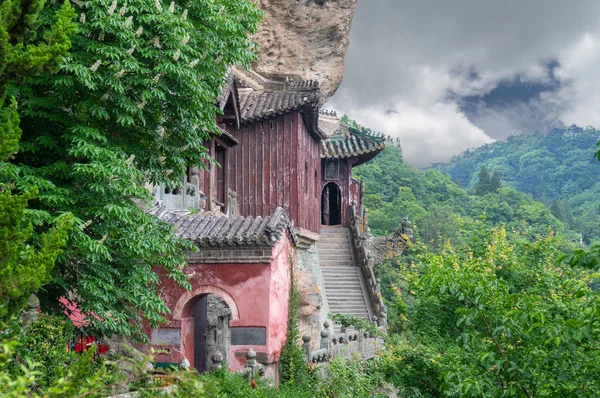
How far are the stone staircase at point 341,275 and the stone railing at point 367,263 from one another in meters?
0.24

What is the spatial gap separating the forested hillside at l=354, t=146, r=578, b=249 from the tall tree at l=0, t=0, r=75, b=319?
36780 millimetres

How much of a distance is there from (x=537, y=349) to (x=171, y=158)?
503 centimetres

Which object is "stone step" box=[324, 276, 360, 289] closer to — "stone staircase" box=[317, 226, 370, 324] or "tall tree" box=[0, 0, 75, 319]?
"stone staircase" box=[317, 226, 370, 324]

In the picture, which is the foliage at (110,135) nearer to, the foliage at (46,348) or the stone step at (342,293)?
the foliage at (46,348)

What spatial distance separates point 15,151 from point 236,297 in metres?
6.01

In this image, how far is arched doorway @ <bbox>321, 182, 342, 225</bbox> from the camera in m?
27.8

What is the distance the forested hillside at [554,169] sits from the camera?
207ft

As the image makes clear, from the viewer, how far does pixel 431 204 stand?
49375 mm

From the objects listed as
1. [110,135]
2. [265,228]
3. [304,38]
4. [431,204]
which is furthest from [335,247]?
[431,204]

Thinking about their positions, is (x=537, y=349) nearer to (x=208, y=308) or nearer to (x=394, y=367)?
(x=394, y=367)

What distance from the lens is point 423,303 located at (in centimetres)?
869

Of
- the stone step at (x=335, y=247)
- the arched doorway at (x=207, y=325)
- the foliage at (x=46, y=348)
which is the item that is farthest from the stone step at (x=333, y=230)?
the foliage at (x=46, y=348)

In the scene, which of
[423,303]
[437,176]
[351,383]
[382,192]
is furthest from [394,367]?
[437,176]

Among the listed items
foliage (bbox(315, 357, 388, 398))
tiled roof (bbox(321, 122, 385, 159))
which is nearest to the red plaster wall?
foliage (bbox(315, 357, 388, 398))
